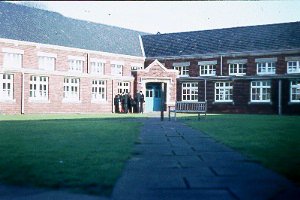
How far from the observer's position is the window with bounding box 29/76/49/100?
92.9 ft

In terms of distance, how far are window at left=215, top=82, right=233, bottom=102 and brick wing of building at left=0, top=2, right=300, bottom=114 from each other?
0.09 m

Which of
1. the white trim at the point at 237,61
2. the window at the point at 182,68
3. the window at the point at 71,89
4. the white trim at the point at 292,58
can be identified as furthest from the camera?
the window at the point at 182,68

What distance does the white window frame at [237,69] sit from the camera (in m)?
33.2

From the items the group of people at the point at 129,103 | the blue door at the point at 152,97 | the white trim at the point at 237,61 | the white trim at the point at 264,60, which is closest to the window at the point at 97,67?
the group of people at the point at 129,103

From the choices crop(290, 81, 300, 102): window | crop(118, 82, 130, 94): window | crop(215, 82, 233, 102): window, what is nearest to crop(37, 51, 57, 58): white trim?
crop(118, 82, 130, 94): window

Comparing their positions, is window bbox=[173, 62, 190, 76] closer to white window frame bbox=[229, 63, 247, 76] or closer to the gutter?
the gutter

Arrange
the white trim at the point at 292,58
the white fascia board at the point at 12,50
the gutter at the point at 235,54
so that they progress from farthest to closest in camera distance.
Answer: the gutter at the point at 235,54, the white trim at the point at 292,58, the white fascia board at the point at 12,50

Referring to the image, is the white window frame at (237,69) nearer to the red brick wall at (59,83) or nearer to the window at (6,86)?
the red brick wall at (59,83)

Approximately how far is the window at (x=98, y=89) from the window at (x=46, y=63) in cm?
434

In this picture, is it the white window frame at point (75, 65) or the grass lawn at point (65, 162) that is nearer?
the grass lawn at point (65, 162)

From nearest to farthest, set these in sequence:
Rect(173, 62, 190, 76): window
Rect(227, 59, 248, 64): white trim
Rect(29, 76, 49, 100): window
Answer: Rect(29, 76, 49, 100): window → Rect(227, 59, 248, 64): white trim → Rect(173, 62, 190, 76): window

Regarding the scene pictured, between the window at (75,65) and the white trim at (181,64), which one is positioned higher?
the white trim at (181,64)

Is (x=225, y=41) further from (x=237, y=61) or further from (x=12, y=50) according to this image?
(x=12, y=50)

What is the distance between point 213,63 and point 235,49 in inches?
93.5
